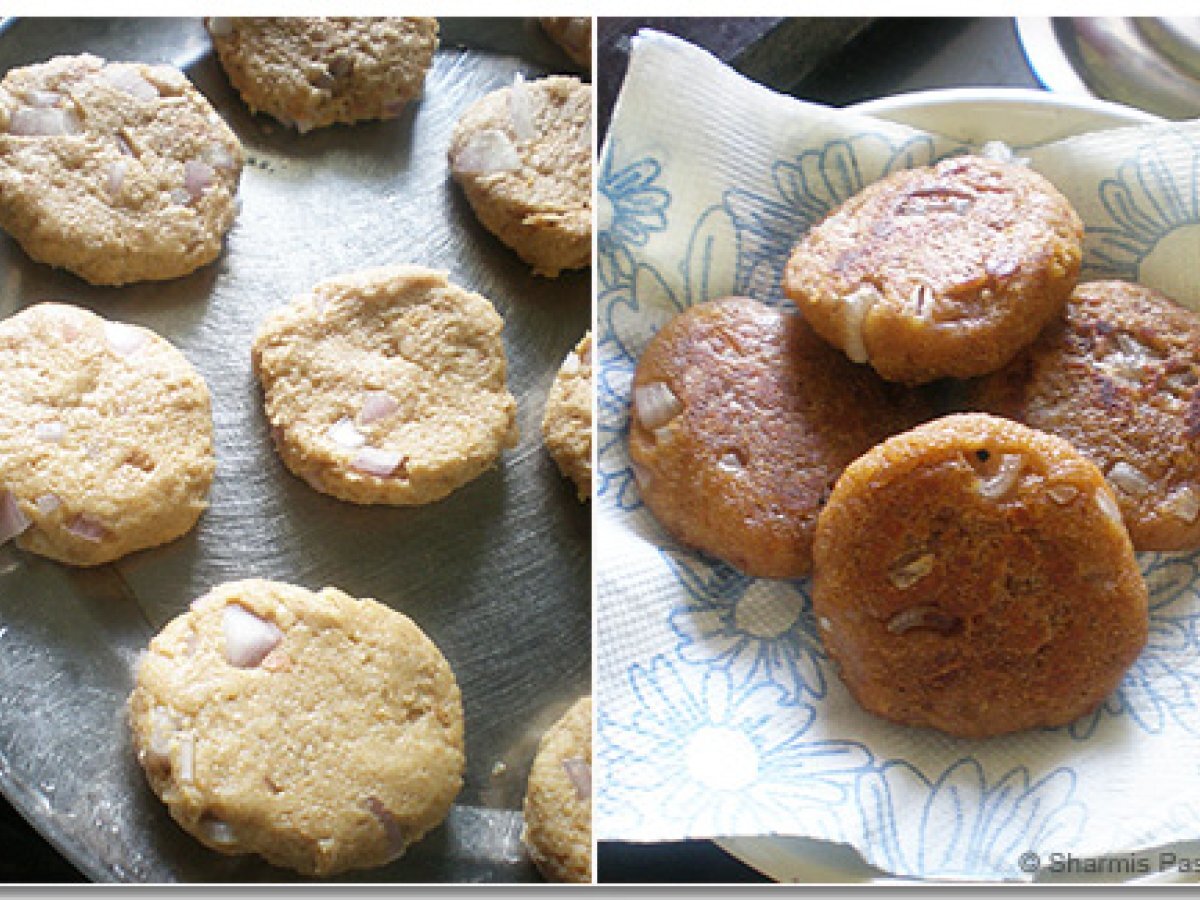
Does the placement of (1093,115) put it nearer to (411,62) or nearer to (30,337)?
(411,62)

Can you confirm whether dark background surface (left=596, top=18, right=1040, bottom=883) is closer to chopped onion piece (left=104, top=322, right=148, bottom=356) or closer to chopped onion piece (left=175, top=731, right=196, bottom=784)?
chopped onion piece (left=104, top=322, right=148, bottom=356)

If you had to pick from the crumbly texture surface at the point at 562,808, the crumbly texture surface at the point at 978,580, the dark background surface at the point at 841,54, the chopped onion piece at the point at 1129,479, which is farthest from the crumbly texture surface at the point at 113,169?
the chopped onion piece at the point at 1129,479

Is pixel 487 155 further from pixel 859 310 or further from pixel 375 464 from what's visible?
pixel 859 310

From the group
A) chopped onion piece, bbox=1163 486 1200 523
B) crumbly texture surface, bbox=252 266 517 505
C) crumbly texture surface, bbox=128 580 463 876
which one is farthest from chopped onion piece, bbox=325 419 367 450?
chopped onion piece, bbox=1163 486 1200 523

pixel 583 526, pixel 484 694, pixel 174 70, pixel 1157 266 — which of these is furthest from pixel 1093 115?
pixel 174 70

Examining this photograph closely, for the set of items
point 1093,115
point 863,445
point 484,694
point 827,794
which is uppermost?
point 1093,115

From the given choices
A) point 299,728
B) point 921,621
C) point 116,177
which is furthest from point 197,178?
point 921,621
